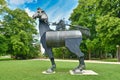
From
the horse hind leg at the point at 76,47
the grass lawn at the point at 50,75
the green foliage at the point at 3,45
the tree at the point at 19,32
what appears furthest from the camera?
the tree at the point at 19,32

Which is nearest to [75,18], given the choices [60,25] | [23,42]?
[23,42]

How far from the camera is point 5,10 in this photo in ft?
137

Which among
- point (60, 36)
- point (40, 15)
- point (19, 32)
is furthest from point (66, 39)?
point (19, 32)

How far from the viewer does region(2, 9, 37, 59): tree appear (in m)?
40.8

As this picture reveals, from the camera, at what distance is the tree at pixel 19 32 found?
40.8 meters

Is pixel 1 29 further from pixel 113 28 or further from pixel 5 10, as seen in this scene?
pixel 113 28

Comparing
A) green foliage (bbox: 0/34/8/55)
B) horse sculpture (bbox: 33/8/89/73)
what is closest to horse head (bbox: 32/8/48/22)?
horse sculpture (bbox: 33/8/89/73)

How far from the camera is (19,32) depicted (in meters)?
41.9

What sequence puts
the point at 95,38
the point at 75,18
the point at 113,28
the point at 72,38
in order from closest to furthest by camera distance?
the point at 72,38 < the point at 113,28 < the point at 95,38 < the point at 75,18

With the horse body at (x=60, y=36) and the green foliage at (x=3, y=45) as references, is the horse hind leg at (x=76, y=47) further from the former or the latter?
the green foliage at (x=3, y=45)

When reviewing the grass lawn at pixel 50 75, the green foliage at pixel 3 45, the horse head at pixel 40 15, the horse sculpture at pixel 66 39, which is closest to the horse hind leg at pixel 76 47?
the horse sculpture at pixel 66 39

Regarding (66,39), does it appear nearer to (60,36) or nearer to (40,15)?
(60,36)

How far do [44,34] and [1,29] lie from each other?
3066cm

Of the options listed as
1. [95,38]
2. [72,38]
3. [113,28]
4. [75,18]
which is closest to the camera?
[72,38]
